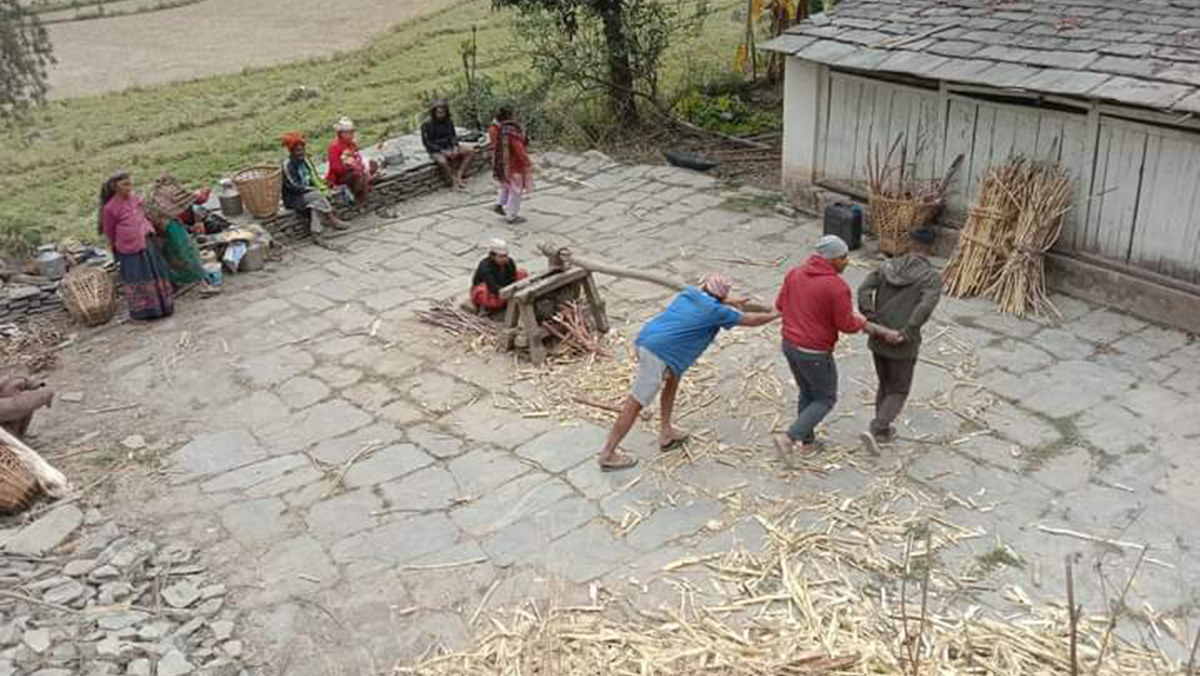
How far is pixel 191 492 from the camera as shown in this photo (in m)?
7.68

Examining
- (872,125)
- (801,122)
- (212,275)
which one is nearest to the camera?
(212,275)

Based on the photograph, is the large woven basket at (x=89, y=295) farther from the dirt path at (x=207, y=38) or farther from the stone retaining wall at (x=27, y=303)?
the dirt path at (x=207, y=38)

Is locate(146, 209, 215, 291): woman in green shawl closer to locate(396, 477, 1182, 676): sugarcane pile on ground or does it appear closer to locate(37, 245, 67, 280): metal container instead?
locate(37, 245, 67, 280): metal container

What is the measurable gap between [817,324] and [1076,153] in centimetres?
472

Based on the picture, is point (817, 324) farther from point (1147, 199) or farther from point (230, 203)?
point (230, 203)

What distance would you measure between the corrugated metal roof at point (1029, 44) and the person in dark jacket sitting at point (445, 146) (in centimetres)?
426

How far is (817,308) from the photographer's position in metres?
7.04

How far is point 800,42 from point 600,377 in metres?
5.34

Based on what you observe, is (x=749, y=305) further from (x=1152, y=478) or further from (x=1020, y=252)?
(x=1020, y=252)

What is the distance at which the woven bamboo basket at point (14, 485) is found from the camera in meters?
7.28

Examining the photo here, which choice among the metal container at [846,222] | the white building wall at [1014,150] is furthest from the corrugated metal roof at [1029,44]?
the metal container at [846,222]

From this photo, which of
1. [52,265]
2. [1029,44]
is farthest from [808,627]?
[52,265]

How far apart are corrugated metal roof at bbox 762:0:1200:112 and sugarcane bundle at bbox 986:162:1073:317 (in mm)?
929

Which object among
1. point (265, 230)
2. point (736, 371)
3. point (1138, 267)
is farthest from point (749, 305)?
point (265, 230)
